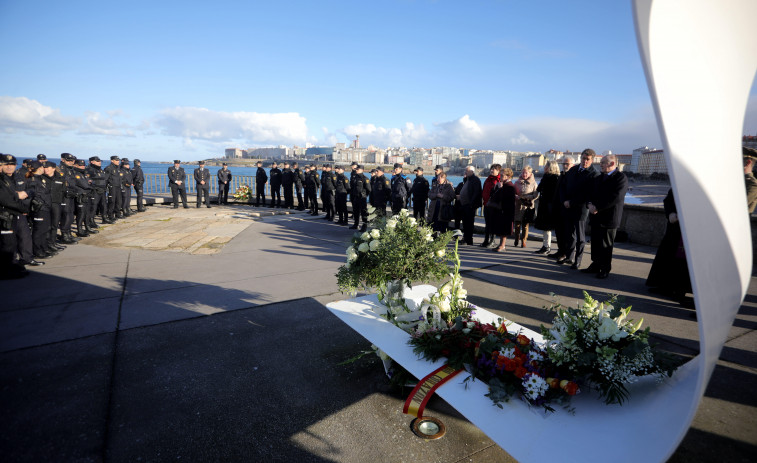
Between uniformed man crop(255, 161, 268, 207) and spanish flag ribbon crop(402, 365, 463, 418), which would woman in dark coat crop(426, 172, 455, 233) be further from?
uniformed man crop(255, 161, 268, 207)

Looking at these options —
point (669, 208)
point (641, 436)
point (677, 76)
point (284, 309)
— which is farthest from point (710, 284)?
point (669, 208)

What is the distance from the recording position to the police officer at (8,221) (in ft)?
19.3

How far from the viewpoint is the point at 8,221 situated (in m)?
5.93

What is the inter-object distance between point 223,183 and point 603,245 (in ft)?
54.9

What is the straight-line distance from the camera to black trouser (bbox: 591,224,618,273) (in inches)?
241

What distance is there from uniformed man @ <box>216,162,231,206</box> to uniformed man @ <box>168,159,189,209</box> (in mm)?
1835

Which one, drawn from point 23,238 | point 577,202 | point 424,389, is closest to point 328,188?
point 23,238

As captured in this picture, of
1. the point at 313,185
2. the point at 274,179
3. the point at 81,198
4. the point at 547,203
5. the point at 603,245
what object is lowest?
the point at 603,245

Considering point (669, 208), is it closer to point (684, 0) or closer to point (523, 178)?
point (523, 178)

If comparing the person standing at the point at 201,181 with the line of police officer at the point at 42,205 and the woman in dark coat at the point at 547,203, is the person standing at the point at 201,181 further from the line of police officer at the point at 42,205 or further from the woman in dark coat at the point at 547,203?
the woman in dark coat at the point at 547,203

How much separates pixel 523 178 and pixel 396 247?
21.9 ft

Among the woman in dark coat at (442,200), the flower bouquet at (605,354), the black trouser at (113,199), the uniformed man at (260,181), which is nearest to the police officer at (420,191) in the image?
→ the woman in dark coat at (442,200)

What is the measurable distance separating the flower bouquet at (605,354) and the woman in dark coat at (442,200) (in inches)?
297

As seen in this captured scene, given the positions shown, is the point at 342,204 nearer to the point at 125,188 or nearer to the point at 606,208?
the point at 125,188
